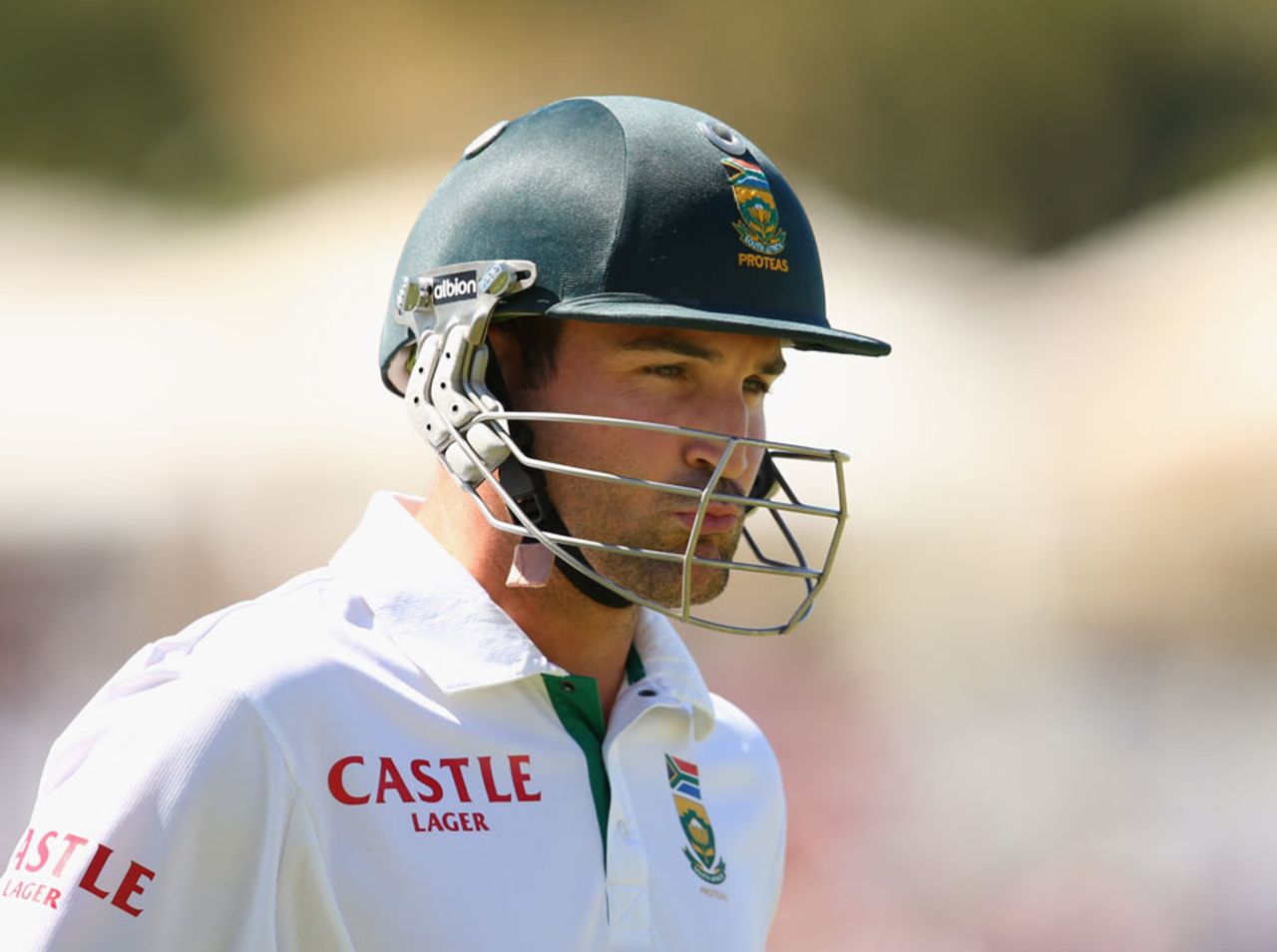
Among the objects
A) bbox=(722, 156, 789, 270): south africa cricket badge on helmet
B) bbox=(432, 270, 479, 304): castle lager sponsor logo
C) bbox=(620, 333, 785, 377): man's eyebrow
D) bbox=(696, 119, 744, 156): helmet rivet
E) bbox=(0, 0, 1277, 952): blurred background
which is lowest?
bbox=(0, 0, 1277, 952): blurred background

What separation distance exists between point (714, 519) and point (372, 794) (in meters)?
0.44

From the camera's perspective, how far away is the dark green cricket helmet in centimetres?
173

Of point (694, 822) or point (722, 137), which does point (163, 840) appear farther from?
point (722, 137)

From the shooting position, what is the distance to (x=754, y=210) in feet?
5.94

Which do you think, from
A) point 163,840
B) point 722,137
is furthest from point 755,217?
point 163,840

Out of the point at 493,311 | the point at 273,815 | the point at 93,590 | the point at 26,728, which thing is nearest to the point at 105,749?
the point at 273,815

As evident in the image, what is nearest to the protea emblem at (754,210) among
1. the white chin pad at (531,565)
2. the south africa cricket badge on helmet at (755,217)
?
the south africa cricket badge on helmet at (755,217)

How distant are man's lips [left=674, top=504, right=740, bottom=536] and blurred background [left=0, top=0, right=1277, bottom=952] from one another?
2.93 m

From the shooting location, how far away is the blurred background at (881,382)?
15.4 feet

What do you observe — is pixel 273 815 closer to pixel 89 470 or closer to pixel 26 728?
pixel 26 728

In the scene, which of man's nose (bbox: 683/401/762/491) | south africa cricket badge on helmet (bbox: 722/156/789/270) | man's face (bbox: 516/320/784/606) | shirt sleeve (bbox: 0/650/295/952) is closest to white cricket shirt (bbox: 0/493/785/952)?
shirt sleeve (bbox: 0/650/295/952)

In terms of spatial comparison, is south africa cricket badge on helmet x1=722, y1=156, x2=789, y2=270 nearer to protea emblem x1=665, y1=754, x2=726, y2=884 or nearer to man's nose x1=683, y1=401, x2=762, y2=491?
man's nose x1=683, y1=401, x2=762, y2=491

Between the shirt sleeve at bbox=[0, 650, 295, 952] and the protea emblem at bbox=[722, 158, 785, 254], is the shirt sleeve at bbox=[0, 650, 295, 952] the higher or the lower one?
the lower one

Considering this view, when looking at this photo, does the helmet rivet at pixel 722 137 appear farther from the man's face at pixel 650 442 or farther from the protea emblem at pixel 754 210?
the man's face at pixel 650 442
